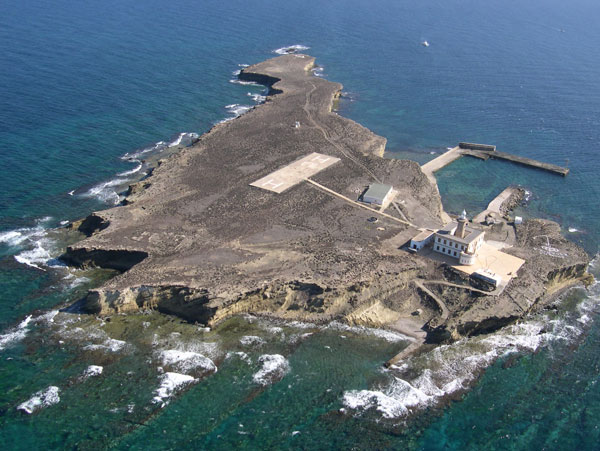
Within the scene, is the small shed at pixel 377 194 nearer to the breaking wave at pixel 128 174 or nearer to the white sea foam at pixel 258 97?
the breaking wave at pixel 128 174

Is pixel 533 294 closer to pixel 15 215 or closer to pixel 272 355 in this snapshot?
pixel 272 355

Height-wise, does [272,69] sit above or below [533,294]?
above

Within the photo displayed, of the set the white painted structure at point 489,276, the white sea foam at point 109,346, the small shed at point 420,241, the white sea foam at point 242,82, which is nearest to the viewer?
the white sea foam at point 109,346

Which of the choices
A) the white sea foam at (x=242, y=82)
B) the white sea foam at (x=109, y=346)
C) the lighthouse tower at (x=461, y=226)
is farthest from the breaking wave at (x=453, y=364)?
the white sea foam at (x=242, y=82)

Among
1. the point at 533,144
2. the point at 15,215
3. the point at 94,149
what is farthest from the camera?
the point at 533,144

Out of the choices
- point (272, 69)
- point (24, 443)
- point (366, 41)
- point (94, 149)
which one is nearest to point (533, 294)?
point (24, 443)

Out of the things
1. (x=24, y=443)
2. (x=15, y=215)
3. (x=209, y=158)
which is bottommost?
(x=24, y=443)
